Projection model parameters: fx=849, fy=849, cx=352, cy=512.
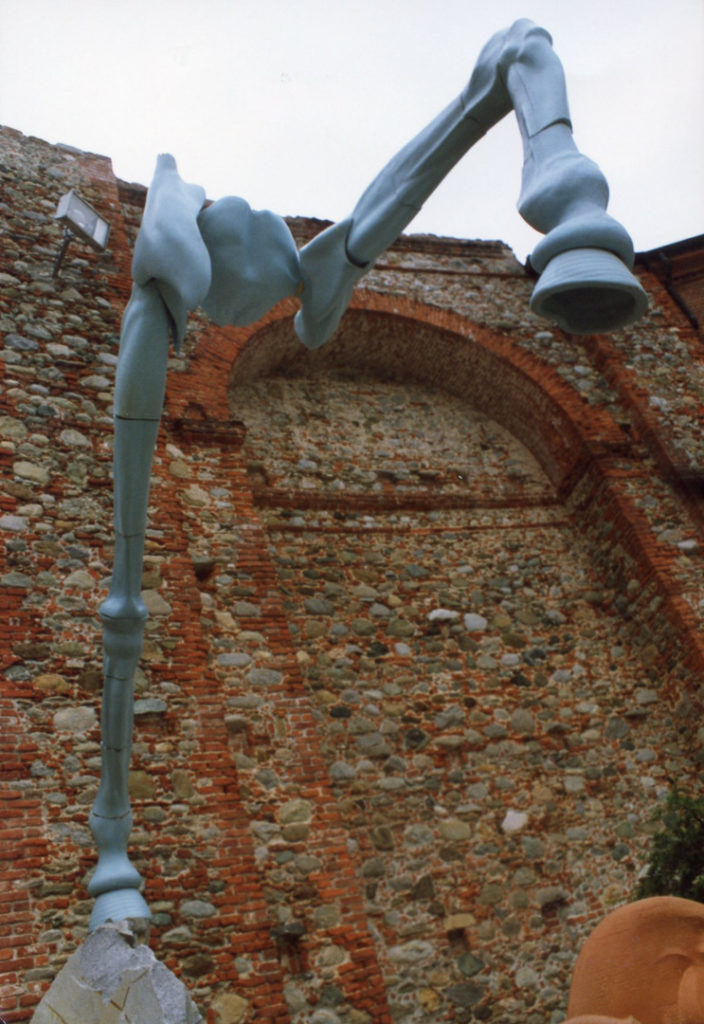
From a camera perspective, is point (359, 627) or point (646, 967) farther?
point (359, 627)

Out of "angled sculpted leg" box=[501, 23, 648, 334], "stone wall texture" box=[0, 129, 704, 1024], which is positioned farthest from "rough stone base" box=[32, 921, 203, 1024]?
"angled sculpted leg" box=[501, 23, 648, 334]

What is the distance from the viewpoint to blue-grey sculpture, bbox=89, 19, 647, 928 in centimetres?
172

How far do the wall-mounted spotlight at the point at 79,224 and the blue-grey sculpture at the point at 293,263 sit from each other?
4305 millimetres

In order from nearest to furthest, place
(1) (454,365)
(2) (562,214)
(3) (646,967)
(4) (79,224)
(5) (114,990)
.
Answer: (2) (562,214)
(5) (114,990)
(3) (646,967)
(4) (79,224)
(1) (454,365)

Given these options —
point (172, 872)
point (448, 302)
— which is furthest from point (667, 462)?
point (172, 872)

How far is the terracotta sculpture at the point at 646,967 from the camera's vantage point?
3260mm

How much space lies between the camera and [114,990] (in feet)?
8.58

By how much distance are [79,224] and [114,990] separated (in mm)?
5520

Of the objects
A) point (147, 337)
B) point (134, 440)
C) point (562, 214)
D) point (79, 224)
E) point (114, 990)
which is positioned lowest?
point (114, 990)

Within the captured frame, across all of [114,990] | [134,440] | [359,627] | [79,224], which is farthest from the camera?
[79,224]

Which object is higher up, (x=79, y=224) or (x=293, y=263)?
(x=79, y=224)

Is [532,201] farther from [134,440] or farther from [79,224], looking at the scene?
[79,224]


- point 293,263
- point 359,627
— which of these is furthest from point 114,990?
point 359,627

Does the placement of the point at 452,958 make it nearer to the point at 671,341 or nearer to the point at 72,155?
the point at 671,341
